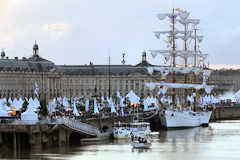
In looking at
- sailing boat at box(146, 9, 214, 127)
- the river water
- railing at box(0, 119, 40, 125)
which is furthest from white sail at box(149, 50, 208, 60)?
railing at box(0, 119, 40, 125)

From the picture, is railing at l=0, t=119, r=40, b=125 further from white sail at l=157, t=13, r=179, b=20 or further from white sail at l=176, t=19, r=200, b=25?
white sail at l=176, t=19, r=200, b=25

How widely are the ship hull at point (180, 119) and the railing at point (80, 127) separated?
91.8 ft

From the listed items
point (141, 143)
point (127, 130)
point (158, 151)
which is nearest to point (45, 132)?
point (141, 143)

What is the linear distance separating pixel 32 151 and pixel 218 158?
18.5 m

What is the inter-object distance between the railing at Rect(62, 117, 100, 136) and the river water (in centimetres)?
195

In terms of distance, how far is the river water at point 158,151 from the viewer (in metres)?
64.5

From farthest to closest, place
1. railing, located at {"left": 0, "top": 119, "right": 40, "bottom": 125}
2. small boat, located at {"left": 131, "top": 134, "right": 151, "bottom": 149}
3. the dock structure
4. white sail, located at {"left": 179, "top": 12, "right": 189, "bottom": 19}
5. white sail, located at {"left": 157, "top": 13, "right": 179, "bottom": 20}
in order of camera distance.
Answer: white sail, located at {"left": 179, "top": 12, "right": 189, "bottom": 19} → white sail, located at {"left": 157, "top": 13, "right": 179, "bottom": 20} → small boat, located at {"left": 131, "top": 134, "right": 151, "bottom": 149} → railing, located at {"left": 0, "top": 119, "right": 40, "bottom": 125} → the dock structure

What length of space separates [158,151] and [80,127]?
956 cm

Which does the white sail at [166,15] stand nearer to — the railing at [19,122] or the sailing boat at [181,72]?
the sailing boat at [181,72]

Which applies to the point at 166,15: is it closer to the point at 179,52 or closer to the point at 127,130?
the point at 179,52

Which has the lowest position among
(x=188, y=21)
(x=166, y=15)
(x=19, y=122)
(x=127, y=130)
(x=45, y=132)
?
(x=127, y=130)

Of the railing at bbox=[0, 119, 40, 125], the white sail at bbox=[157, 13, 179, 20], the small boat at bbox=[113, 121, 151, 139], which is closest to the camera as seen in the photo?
the railing at bbox=[0, 119, 40, 125]

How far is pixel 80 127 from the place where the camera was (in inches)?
2872

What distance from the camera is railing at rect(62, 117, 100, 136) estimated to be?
232ft
